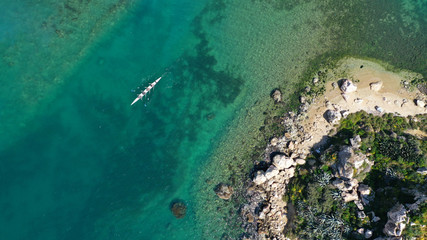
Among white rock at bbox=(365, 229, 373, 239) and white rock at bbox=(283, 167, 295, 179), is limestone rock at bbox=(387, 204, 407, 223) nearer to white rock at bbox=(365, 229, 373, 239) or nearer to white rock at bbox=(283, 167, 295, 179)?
white rock at bbox=(365, 229, 373, 239)

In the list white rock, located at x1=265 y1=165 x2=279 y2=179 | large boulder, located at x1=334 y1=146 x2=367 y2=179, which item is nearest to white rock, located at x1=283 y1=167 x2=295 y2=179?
white rock, located at x1=265 y1=165 x2=279 y2=179

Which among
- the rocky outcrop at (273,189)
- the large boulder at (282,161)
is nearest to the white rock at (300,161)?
the rocky outcrop at (273,189)

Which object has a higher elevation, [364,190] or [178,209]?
[178,209]

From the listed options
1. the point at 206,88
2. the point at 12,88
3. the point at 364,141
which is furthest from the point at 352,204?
the point at 12,88

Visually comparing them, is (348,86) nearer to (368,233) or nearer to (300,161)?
(300,161)

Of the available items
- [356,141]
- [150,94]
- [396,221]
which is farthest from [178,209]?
[396,221]

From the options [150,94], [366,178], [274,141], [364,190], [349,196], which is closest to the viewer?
[364,190]
